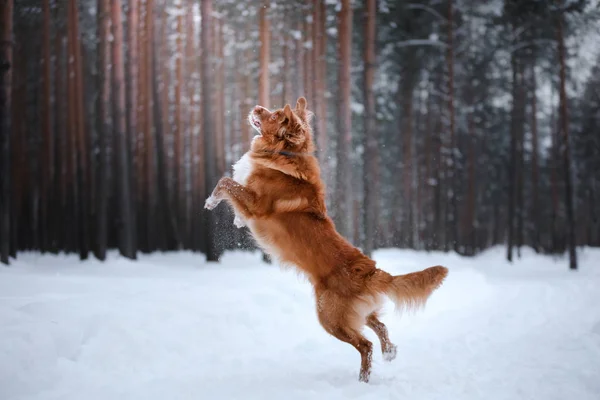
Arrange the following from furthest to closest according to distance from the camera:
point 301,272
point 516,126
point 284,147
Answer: point 516,126
point 284,147
point 301,272

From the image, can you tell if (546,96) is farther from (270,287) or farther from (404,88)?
(270,287)

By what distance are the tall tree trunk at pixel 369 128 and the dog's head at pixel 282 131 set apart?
661cm

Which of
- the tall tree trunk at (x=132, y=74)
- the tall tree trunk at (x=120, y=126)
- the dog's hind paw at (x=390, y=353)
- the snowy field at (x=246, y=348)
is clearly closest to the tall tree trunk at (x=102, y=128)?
the tall tree trunk at (x=120, y=126)

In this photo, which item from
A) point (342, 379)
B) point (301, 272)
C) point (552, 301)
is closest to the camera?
point (342, 379)

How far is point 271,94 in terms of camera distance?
19438 mm

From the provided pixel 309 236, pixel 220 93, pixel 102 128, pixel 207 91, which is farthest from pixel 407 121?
pixel 309 236

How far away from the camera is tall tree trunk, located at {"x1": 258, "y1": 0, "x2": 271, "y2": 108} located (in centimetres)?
1294

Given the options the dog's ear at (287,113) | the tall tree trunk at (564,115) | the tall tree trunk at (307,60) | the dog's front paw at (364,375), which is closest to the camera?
the dog's front paw at (364,375)

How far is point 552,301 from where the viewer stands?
856cm

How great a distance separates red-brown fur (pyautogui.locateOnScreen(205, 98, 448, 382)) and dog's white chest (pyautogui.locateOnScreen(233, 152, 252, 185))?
50 millimetres

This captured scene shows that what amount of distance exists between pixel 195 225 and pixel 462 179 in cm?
1331

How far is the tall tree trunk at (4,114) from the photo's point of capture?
8.16 metres

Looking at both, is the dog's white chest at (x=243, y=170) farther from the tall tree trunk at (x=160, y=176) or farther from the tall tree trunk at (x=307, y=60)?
the tall tree trunk at (x=160, y=176)

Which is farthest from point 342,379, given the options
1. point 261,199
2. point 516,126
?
point 516,126
